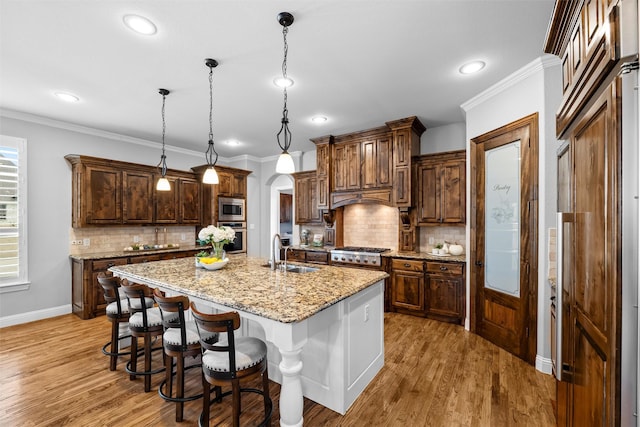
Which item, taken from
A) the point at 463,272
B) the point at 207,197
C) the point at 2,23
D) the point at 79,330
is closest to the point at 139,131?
the point at 207,197

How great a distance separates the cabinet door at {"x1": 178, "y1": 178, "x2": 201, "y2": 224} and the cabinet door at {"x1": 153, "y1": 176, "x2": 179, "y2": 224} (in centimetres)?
11

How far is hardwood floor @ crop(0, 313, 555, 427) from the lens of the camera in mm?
2047

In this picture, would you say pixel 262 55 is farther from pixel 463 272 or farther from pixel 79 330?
pixel 79 330

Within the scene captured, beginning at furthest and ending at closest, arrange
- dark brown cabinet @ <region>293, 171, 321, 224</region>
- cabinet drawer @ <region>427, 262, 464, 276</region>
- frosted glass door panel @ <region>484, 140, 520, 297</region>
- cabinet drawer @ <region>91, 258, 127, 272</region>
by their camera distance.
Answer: dark brown cabinet @ <region>293, 171, 321, 224</region>, cabinet drawer @ <region>91, 258, 127, 272</region>, cabinet drawer @ <region>427, 262, 464, 276</region>, frosted glass door panel @ <region>484, 140, 520, 297</region>

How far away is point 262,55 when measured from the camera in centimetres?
256

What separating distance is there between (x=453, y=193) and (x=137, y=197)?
497 cm

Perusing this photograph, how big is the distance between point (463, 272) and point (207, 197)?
4696mm

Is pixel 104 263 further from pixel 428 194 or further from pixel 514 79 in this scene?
pixel 514 79

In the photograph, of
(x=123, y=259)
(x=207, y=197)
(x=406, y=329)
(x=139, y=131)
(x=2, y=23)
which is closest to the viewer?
(x=2, y=23)

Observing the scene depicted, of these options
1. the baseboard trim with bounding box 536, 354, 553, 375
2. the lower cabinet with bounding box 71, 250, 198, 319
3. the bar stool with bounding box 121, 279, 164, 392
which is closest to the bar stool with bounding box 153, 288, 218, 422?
the bar stool with bounding box 121, 279, 164, 392

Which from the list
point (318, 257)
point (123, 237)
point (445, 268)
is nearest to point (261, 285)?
point (445, 268)

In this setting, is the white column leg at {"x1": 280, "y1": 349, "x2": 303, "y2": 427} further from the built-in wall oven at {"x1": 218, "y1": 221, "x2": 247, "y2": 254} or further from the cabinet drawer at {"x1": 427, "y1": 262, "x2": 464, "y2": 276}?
the built-in wall oven at {"x1": 218, "y1": 221, "x2": 247, "y2": 254}

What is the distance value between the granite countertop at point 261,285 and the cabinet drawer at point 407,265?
5.50 ft

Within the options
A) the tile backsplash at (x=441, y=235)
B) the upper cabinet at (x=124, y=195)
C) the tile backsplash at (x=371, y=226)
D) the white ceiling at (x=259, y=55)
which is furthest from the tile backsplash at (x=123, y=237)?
the tile backsplash at (x=441, y=235)
